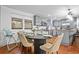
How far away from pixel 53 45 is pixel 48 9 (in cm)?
76

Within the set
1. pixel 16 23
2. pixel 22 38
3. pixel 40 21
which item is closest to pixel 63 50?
pixel 40 21

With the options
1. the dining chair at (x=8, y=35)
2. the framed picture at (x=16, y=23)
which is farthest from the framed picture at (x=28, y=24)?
the dining chair at (x=8, y=35)

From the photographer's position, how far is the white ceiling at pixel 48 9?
2.27 metres

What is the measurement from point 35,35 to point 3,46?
69 centimetres

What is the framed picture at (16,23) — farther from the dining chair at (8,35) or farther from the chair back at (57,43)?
the chair back at (57,43)

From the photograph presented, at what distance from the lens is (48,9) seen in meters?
2.33

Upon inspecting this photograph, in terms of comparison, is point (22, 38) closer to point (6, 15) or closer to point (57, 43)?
point (6, 15)

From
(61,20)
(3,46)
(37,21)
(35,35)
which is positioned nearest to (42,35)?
(35,35)

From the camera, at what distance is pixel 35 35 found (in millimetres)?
2439

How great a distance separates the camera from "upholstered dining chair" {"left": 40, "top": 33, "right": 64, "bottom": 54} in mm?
2334

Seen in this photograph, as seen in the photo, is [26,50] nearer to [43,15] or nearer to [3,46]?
[3,46]

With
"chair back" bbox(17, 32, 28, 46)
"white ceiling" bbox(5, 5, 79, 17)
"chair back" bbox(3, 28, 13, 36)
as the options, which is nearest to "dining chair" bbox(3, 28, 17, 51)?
"chair back" bbox(3, 28, 13, 36)

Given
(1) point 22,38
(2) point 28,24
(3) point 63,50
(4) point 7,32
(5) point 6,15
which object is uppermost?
(5) point 6,15

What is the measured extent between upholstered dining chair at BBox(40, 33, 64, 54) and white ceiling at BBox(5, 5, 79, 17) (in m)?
0.48
